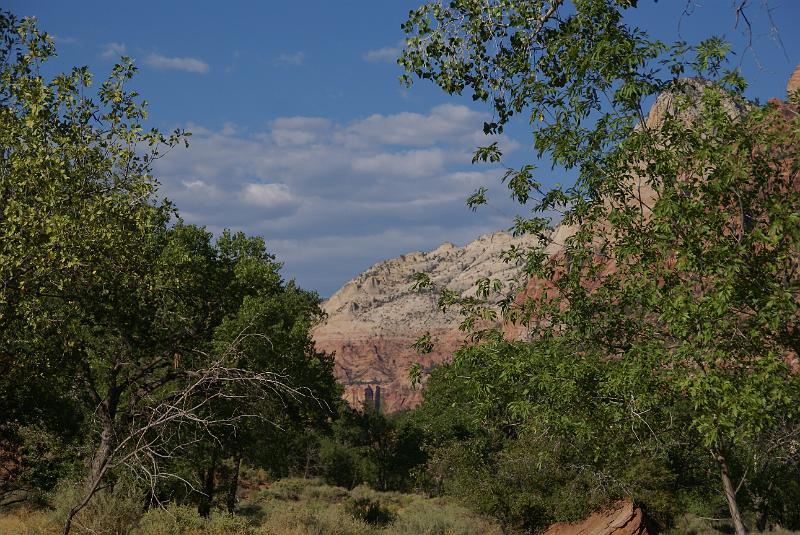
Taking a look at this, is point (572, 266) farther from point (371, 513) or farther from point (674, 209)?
point (371, 513)

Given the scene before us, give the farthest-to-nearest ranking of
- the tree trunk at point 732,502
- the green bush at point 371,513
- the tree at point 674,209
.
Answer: the green bush at point 371,513 → the tree trunk at point 732,502 → the tree at point 674,209

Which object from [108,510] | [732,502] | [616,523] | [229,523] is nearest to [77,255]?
[108,510]

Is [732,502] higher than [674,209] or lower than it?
lower

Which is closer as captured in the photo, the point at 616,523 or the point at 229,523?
the point at 229,523

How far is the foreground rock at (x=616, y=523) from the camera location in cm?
2544

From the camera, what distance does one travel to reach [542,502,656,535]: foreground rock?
83.5ft

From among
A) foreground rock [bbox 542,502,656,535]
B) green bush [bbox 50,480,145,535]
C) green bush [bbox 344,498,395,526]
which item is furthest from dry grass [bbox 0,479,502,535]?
foreground rock [bbox 542,502,656,535]

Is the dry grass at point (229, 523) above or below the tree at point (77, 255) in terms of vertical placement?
below

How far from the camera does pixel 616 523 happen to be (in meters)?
25.5

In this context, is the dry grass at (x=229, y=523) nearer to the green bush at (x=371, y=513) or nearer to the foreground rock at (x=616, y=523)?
the green bush at (x=371, y=513)

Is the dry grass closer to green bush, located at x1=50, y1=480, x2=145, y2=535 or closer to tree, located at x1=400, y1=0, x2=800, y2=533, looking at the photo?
green bush, located at x1=50, y1=480, x2=145, y2=535

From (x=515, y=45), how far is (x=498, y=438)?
26.5 m

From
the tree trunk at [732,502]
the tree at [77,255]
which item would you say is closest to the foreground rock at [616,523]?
the tree trunk at [732,502]

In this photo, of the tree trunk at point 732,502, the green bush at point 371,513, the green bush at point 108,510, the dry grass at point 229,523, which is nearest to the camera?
the tree trunk at point 732,502
